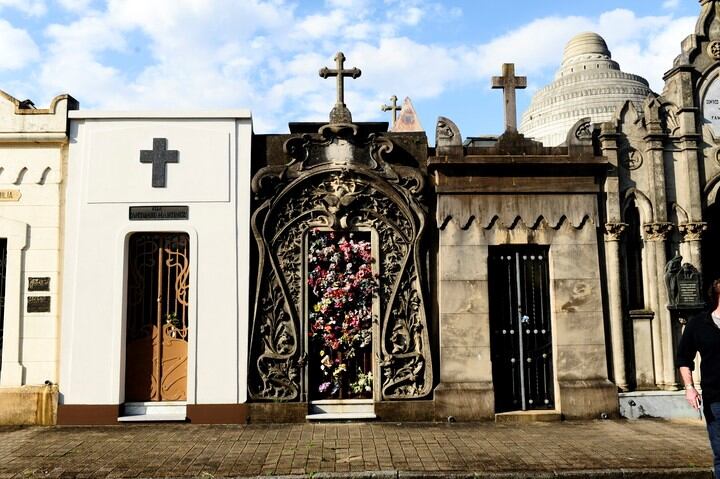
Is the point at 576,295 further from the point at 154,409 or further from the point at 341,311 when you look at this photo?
the point at 154,409

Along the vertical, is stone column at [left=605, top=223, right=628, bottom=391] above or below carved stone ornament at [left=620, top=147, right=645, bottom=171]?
below

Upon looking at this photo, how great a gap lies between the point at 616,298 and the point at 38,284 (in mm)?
8597

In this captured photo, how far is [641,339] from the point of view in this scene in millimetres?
9664

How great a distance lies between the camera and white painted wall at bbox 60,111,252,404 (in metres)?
9.05

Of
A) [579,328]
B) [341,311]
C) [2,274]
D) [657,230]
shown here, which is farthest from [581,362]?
[2,274]

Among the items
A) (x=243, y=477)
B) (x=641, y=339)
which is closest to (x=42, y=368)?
(x=243, y=477)

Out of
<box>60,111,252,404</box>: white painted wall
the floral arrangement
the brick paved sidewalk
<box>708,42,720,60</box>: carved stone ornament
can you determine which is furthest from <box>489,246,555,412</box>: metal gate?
<box>708,42,720,60</box>: carved stone ornament

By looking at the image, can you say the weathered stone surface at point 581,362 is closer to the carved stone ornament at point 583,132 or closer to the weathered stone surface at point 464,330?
the weathered stone surface at point 464,330

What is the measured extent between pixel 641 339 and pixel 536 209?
2553 mm

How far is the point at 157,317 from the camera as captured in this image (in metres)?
9.39

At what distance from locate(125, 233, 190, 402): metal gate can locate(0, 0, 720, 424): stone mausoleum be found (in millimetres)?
29

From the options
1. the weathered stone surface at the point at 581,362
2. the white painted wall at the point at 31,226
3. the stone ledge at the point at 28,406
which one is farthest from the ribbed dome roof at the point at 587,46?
the stone ledge at the point at 28,406

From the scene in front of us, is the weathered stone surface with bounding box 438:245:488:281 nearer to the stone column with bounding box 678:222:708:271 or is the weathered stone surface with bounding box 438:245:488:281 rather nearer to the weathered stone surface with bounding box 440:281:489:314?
the weathered stone surface with bounding box 440:281:489:314

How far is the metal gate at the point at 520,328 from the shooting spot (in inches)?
372
